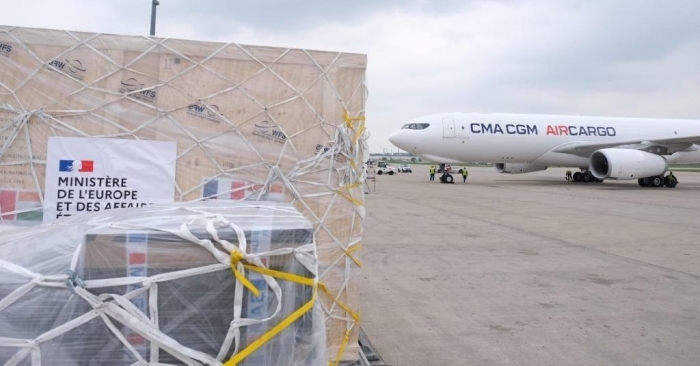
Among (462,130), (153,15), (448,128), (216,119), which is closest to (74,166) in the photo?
(216,119)

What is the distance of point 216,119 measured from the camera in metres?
3.35

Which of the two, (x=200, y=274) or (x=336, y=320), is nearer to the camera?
(x=200, y=274)

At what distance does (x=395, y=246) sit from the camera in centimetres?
856

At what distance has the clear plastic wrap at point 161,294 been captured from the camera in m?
1.88

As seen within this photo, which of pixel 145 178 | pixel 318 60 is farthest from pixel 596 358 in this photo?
pixel 145 178

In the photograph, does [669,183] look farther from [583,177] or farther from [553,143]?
[553,143]

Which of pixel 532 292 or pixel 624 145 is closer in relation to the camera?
pixel 532 292

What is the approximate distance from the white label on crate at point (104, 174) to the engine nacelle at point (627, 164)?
75.1 ft

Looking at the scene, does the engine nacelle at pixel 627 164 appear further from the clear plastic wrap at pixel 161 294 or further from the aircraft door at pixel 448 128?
the clear plastic wrap at pixel 161 294

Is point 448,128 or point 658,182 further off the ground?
point 448,128

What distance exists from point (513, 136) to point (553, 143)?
2.39m

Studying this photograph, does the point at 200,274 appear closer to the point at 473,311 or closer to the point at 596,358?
the point at 596,358

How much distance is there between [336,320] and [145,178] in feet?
5.24

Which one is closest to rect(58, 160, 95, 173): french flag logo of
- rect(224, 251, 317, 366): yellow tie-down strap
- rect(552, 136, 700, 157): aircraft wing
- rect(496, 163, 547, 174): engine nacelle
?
rect(224, 251, 317, 366): yellow tie-down strap
